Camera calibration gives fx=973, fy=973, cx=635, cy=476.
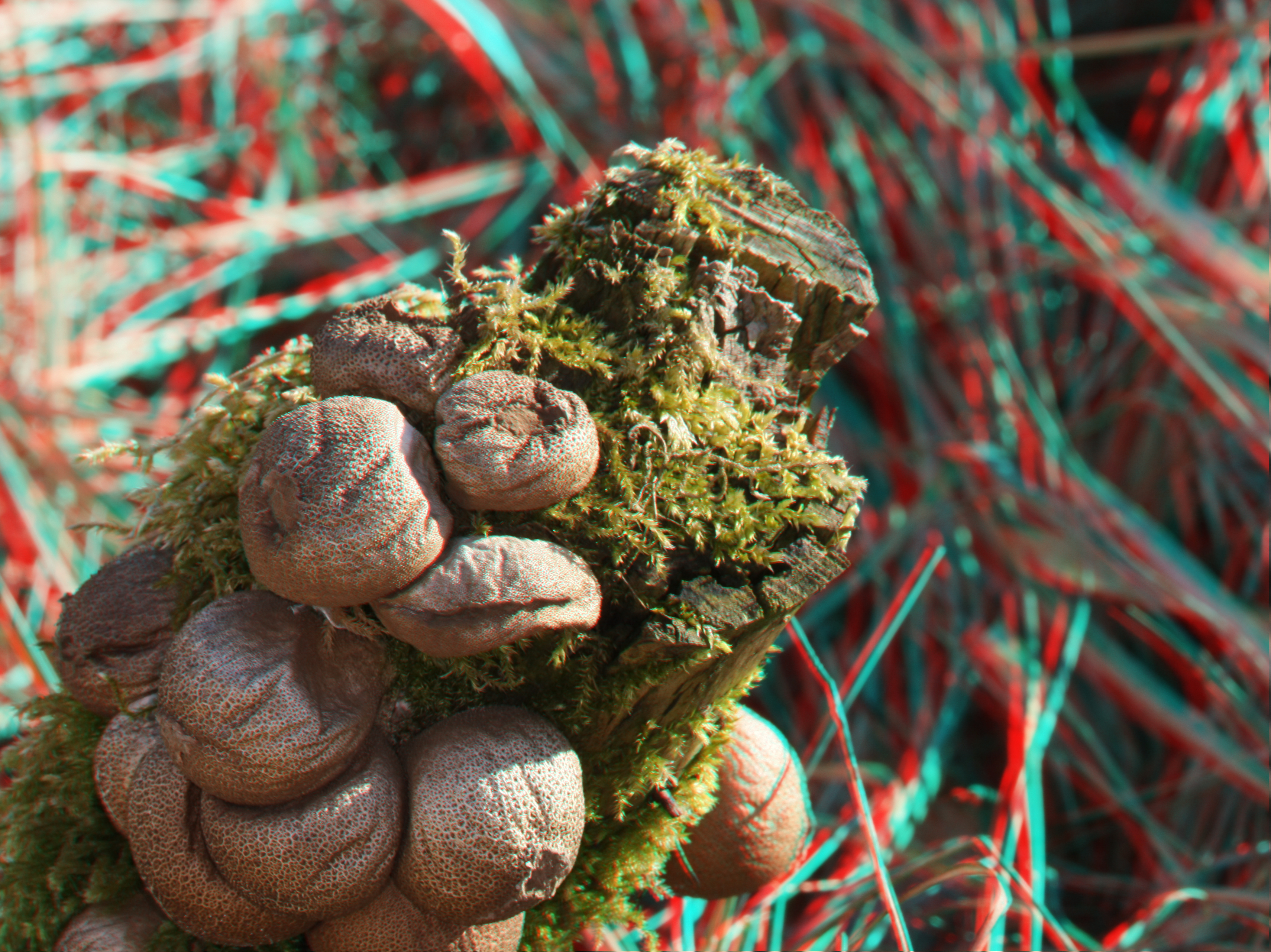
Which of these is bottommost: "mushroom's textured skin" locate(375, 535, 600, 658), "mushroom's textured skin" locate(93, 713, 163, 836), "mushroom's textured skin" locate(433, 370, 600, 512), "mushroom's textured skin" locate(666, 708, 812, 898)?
"mushroom's textured skin" locate(666, 708, 812, 898)

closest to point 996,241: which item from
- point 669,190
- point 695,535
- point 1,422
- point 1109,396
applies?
point 1109,396

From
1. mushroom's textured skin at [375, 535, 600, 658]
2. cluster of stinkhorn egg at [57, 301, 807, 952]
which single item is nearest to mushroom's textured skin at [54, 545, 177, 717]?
cluster of stinkhorn egg at [57, 301, 807, 952]

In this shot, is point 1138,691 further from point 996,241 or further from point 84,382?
point 84,382

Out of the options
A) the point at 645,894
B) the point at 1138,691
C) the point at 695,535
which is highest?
the point at 695,535

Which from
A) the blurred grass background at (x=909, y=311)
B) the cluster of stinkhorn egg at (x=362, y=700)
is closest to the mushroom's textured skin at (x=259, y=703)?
the cluster of stinkhorn egg at (x=362, y=700)

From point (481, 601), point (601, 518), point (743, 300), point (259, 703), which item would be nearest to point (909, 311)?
point (743, 300)

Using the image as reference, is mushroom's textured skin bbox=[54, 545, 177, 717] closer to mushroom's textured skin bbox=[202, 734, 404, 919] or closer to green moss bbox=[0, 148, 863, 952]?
green moss bbox=[0, 148, 863, 952]
